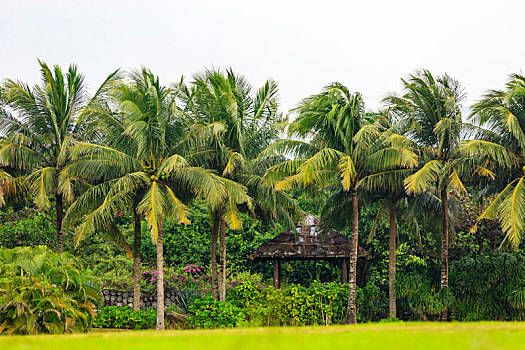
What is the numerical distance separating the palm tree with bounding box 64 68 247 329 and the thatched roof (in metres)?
4.60

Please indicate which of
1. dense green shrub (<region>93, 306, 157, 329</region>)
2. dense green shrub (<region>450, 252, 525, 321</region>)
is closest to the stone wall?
dense green shrub (<region>93, 306, 157, 329</region>)

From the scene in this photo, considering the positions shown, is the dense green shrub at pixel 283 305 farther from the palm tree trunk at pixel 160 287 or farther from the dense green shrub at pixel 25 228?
the dense green shrub at pixel 25 228

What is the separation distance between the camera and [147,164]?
18484mm

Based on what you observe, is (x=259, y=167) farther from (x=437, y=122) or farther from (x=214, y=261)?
(x=437, y=122)

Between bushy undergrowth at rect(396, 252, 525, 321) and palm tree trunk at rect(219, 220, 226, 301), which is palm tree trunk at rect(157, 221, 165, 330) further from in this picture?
bushy undergrowth at rect(396, 252, 525, 321)

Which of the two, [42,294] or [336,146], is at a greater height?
[336,146]

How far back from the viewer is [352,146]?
1880cm

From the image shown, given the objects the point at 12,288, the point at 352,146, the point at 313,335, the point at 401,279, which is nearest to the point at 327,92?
the point at 352,146

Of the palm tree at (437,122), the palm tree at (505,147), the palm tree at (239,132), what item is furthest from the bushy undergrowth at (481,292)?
the palm tree at (239,132)

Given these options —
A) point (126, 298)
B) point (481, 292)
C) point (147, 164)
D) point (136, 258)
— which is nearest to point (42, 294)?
point (147, 164)

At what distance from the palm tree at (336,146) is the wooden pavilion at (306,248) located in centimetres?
264

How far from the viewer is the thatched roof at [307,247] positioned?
21422mm

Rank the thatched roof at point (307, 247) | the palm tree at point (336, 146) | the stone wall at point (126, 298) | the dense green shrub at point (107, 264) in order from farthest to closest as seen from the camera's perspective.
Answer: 1. the dense green shrub at point (107, 264)
2. the stone wall at point (126, 298)
3. the thatched roof at point (307, 247)
4. the palm tree at point (336, 146)

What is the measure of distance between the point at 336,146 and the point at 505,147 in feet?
17.2
